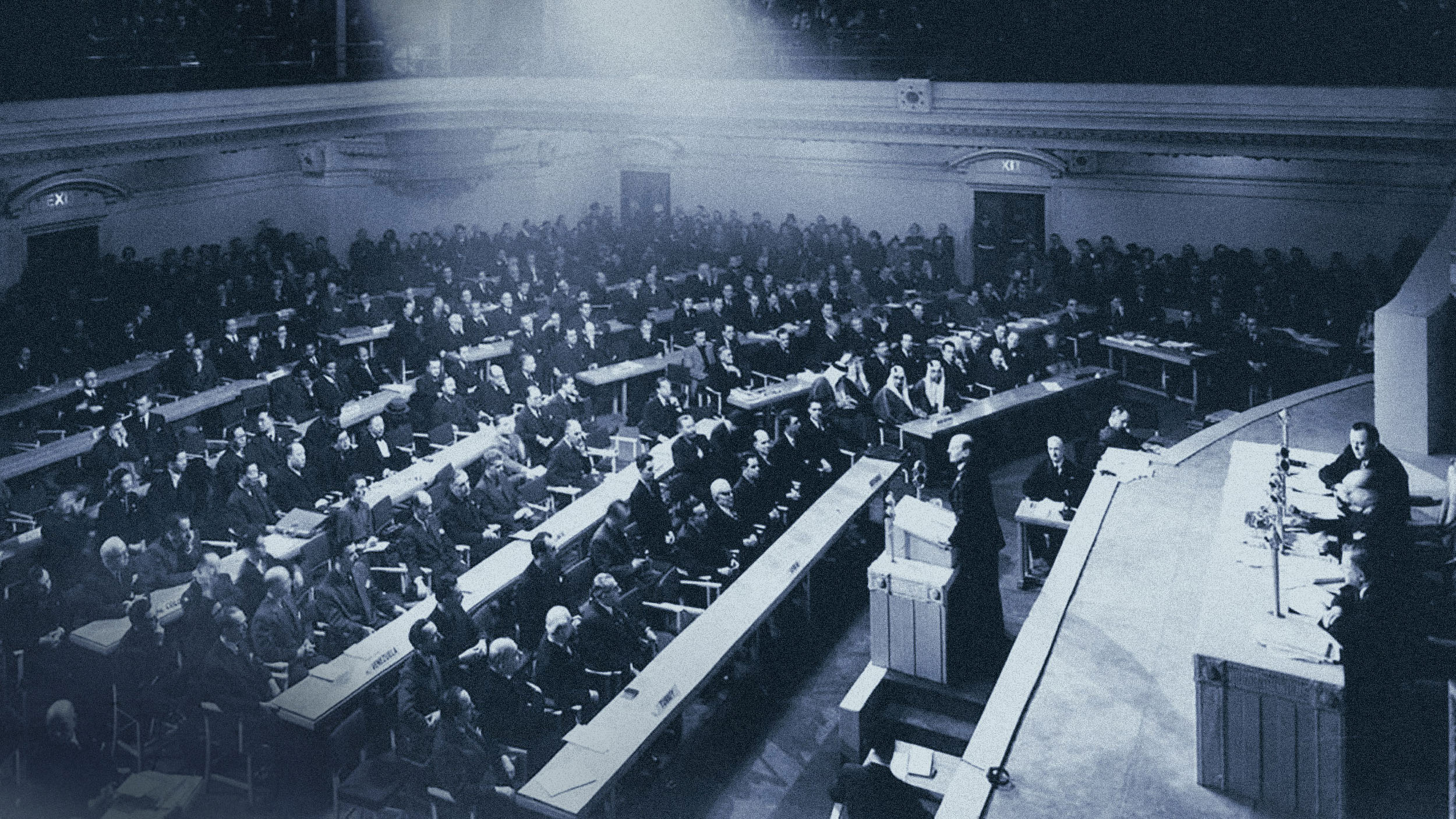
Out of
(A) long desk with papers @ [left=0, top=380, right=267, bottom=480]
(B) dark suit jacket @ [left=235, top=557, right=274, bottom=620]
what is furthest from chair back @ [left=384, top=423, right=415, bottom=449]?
(B) dark suit jacket @ [left=235, top=557, right=274, bottom=620]

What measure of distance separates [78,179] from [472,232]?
6657 mm

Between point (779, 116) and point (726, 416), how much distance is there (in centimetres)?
644

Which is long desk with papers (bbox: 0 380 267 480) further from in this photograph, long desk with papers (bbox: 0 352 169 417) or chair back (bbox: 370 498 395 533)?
chair back (bbox: 370 498 395 533)

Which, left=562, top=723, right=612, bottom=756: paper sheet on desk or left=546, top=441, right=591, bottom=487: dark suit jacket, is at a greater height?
left=546, top=441, right=591, bottom=487: dark suit jacket

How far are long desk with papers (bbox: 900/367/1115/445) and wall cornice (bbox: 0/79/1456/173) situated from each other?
136 inches

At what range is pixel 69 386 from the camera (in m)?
11.8

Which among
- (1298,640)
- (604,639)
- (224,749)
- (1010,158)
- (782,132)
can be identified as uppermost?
(782,132)

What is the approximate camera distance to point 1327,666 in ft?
16.6

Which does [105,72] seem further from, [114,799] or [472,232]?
[114,799]

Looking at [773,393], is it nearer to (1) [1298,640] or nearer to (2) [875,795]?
(2) [875,795]

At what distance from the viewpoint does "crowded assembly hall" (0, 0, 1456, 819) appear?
6344mm

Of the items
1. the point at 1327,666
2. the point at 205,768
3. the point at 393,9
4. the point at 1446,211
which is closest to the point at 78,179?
the point at 393,9

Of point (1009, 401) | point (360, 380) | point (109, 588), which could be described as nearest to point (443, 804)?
point (109, 588)

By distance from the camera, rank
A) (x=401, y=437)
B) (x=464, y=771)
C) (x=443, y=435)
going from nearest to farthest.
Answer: (x=464, y=771) → (x=401, y=437) → (x=443, y=435)
